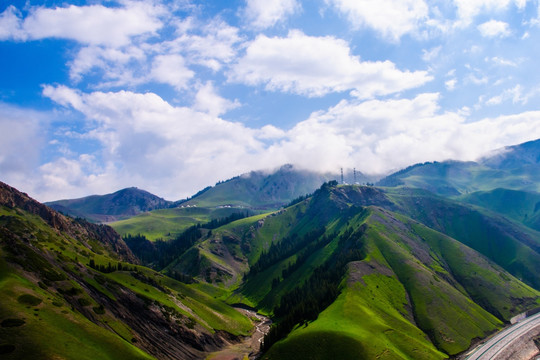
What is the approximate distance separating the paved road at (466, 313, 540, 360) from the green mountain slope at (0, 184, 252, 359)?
11212cm

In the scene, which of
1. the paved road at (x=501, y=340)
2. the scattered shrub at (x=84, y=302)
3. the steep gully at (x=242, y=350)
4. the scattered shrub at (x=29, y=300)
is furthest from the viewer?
the paved road at (x=501, y=340)

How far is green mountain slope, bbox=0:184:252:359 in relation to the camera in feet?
280

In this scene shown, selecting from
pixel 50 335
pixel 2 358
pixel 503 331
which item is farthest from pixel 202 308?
pixel 503 331

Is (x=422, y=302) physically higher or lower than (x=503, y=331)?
higher

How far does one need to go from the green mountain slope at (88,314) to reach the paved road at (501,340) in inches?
4414

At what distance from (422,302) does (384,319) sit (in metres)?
43.6

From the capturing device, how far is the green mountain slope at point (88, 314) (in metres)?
85.4

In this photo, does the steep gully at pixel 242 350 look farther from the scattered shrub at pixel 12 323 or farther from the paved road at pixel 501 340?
the paved road at pixel 501 340

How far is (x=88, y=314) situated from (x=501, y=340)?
183 meters

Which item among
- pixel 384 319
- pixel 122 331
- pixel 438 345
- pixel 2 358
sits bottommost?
pixel 438 345

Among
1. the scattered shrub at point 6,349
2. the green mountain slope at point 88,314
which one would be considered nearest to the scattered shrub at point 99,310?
the green mountain slope at point 88,314

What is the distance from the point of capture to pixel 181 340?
143375 mm

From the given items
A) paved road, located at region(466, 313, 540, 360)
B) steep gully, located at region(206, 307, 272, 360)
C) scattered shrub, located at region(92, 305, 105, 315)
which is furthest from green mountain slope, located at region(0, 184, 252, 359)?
paved road, located at region(466, 313, 540, 360)

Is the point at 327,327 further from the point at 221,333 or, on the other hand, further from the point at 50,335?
the point at 50,335
